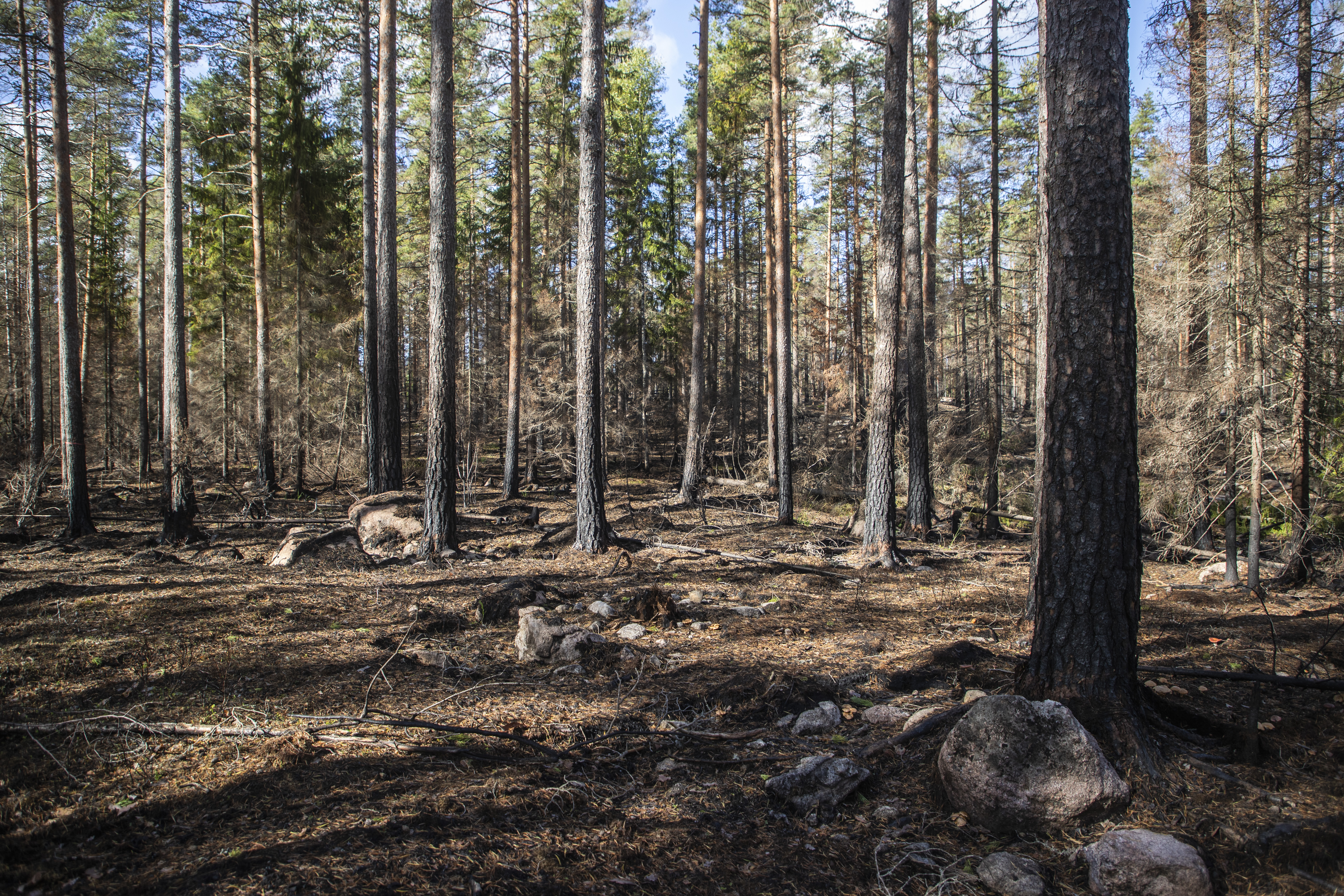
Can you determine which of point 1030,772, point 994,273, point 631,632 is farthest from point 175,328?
point 994,273

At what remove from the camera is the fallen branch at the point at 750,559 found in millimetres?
8570

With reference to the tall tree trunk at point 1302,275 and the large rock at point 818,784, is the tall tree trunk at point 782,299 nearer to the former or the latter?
the tall tree trunk at point 1302,275

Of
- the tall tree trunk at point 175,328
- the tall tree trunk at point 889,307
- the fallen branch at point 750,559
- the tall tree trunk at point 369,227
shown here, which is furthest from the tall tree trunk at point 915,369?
the tall tree trunk at point 175,328

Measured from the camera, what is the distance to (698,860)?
279 cm

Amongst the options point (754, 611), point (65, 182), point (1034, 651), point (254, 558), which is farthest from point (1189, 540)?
point (65, 182)

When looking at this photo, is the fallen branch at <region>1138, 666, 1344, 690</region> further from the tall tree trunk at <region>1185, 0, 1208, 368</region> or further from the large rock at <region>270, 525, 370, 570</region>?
the large rock at <region>270, 525, 370, 570</region>

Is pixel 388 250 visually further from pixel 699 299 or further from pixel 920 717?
pixel 920 717

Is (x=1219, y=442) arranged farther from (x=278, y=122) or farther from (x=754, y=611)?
(x=278, y=122)

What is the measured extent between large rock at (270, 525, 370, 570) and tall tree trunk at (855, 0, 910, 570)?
24.7ft

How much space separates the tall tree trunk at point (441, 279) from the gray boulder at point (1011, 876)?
8.39 m

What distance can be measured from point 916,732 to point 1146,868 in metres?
1.29

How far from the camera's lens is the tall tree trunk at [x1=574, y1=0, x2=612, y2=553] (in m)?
9.43

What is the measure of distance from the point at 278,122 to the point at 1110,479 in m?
22.4

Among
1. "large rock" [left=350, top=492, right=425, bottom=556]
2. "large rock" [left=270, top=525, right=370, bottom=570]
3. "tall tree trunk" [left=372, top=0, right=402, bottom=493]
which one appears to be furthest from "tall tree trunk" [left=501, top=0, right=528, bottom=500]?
"large rock" [left=270, top=525, right=370, bottom=570]
